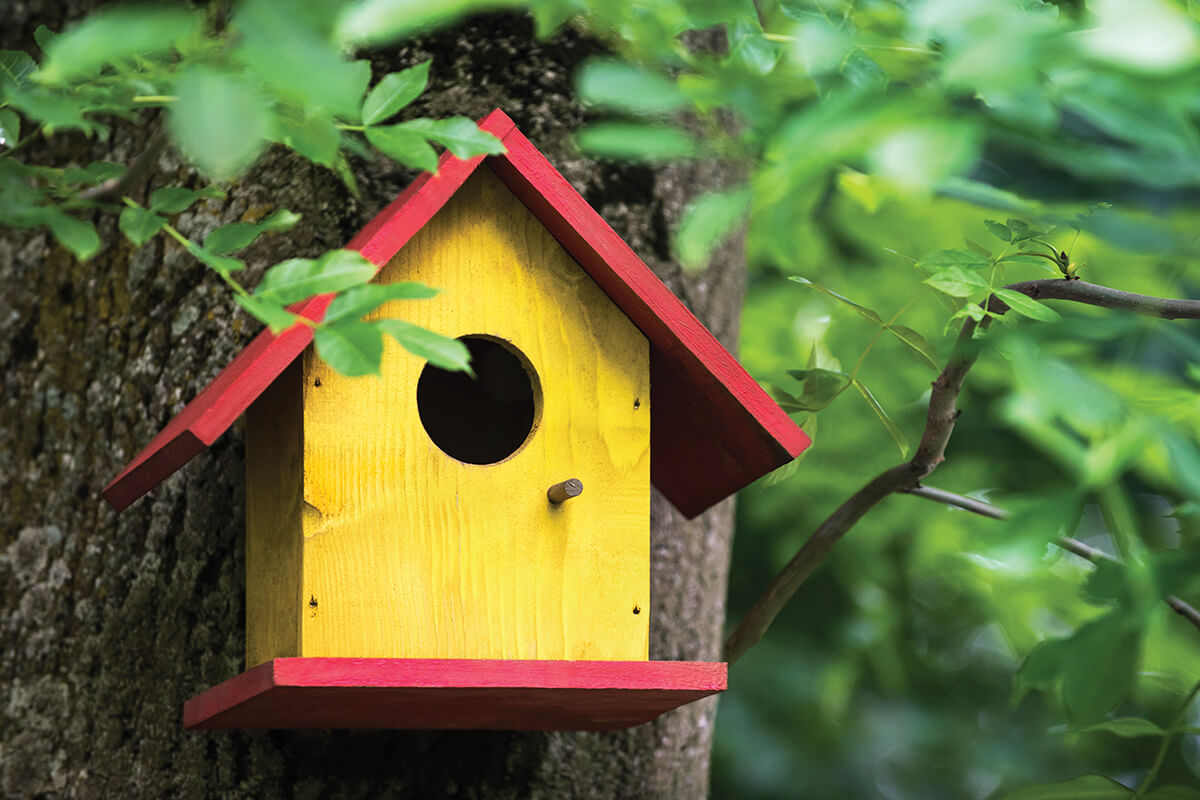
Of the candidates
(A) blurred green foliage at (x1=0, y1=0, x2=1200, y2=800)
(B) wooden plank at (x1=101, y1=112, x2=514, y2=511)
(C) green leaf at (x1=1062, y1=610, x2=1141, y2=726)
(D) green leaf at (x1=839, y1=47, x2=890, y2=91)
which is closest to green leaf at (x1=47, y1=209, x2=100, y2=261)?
(A) blurred green foliage at (x1=0, y1=0, x2=1200, y2=800)

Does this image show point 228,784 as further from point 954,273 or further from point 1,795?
point 954,273

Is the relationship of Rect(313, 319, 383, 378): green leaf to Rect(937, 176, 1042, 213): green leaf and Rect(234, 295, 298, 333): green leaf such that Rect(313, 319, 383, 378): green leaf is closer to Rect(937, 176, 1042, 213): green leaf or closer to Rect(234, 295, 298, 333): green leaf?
Rect(234, 295, 298, 333): green leaf

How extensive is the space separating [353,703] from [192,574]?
460 millimetres

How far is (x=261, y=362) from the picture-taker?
1.30 metres

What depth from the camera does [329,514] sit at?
1351mm

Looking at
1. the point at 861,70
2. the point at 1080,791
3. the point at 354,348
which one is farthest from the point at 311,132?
the point at 1080,791

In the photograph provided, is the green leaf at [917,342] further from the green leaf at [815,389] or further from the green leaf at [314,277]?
the green leaf at [314,277]

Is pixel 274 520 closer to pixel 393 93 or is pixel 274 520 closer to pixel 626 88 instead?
pixel 393 93

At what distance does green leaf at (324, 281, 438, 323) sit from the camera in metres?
1.01

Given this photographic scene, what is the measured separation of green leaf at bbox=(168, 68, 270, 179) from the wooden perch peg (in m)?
0.72

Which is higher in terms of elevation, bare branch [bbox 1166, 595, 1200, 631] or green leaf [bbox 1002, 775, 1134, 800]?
bare branch [bbox 1166, 595, 1200, 631]

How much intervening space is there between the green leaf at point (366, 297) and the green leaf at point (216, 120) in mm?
270

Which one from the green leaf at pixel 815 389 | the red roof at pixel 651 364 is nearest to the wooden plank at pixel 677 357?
the red roof at pixel 651 364

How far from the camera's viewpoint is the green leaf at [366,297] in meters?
1.01
